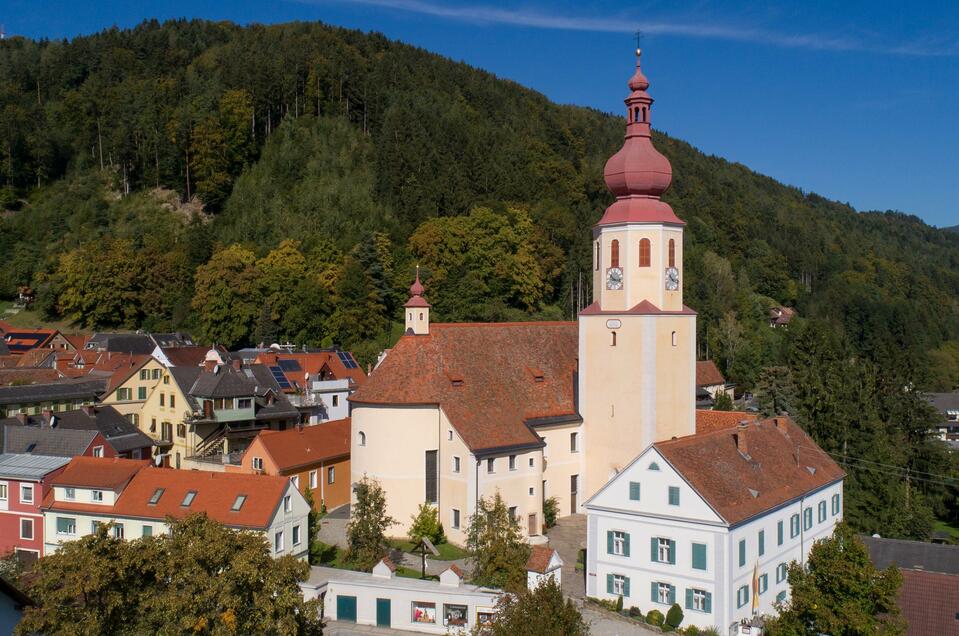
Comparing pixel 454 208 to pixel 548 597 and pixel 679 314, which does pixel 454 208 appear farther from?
pixel 548 597

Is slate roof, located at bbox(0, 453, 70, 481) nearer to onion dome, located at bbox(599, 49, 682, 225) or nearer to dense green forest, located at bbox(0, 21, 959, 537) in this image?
onion dome, located at bbox(599, 49, 682, 225)

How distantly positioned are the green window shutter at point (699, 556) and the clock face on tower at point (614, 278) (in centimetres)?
1432

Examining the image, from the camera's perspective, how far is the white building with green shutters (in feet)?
101

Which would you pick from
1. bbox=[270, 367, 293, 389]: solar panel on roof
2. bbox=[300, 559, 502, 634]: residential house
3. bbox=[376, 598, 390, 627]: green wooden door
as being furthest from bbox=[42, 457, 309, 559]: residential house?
bbox=[270, 367, 293, 389]: solar panel on roof

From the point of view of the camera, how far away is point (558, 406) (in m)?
44.6

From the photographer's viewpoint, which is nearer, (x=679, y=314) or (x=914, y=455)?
(x=679, y=314)

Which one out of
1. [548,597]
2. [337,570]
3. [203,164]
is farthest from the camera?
[203,164]

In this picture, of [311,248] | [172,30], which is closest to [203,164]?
[311,248]

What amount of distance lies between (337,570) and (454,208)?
6712cm

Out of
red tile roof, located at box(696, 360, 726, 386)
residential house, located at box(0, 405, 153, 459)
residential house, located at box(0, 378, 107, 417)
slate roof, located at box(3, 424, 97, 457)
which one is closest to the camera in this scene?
slate roof, located at box(3, 424, 97, 457)

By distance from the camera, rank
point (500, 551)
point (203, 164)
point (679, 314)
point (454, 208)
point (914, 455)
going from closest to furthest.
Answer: point (500, 551) → point (679, 314) → point (914, 455) → point (454, 208) → point (203, 164)

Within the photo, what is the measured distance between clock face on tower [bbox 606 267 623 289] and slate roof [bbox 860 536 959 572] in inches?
605

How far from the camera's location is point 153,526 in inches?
1399

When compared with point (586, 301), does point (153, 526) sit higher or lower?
lower
